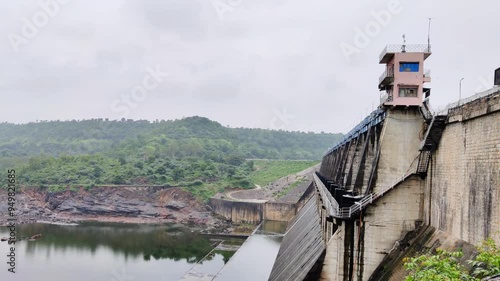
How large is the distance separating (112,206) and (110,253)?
89.1ft

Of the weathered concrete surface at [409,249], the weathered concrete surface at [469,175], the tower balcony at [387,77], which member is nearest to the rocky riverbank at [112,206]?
the tower balcony at [387,77]

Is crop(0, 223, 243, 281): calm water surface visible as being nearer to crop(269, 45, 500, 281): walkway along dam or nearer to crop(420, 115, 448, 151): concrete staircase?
crop(269, 45, 500, 281): walkway along dam

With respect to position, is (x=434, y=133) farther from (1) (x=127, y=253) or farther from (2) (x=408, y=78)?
(1) (x=127, y=253)

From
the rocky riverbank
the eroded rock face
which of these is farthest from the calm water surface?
the eroded rock face

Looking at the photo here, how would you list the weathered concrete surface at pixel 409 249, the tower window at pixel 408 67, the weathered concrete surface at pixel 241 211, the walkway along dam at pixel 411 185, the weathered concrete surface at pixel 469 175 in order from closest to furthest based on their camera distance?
the weathered concrete surface at pixel 469 175 < the walkway along dam at pixel 411 185 < the weathered concrete surface at pixel 409 249 < the tower window at pixel 408 67 < the weathered concrete surface at pixel 241 211

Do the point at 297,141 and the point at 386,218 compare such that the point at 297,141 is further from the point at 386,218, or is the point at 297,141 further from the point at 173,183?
the point at 386,218

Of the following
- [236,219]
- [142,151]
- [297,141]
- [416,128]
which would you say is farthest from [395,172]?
[297,141]

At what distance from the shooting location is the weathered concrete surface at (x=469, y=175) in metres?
12.3

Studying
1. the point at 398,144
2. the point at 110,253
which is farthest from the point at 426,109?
the point at 110,253

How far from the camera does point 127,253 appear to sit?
157 ft

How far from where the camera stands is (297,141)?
593 ft

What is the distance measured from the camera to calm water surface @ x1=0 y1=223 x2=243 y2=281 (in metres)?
38.6

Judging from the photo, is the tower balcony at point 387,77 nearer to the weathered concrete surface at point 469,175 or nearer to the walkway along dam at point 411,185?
the walkway along dam at point 411,185

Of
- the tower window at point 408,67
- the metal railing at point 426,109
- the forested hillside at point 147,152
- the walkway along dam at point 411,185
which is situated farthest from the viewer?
the forested hillside at point 147,152
